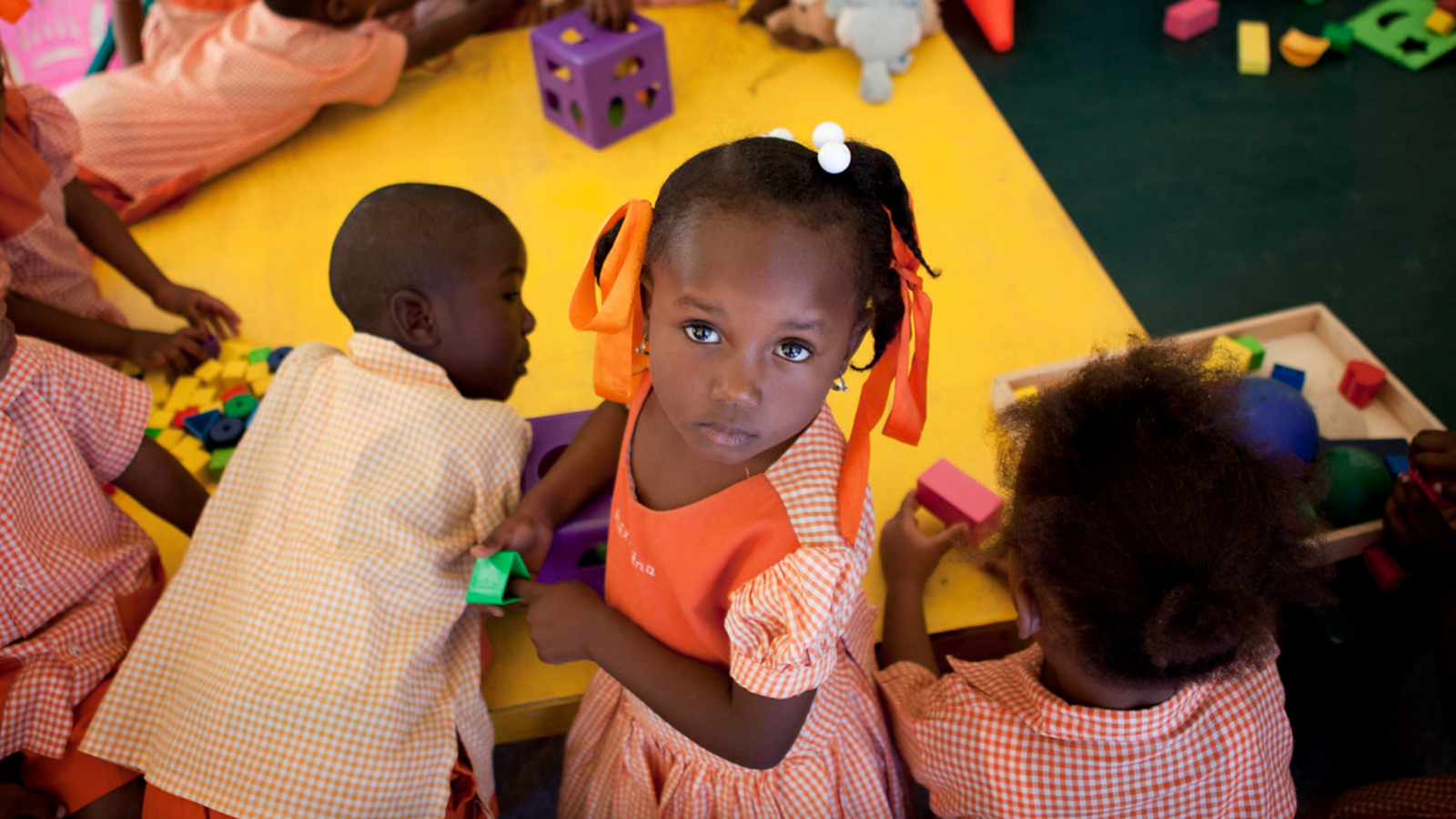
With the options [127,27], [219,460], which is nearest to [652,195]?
[219,460]

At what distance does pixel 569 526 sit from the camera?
1170 millimetres

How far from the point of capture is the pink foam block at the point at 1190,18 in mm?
2418

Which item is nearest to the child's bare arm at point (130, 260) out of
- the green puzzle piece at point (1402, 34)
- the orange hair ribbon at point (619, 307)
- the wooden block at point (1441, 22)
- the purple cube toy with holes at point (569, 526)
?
the purple cube toy with holes at point (569, 526)

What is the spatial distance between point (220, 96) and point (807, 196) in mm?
1566

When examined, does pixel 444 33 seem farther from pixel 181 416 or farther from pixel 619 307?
pixel 619 307

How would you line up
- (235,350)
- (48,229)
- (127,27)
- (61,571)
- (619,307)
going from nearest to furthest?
(619,307), (61,571), (48,229), (235,350), (127,27)

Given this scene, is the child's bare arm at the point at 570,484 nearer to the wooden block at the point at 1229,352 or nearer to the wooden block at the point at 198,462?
the wooden block at the point at 198,462

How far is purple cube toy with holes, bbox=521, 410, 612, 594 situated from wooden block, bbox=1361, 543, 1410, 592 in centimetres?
91

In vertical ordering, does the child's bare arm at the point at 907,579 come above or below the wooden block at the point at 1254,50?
above

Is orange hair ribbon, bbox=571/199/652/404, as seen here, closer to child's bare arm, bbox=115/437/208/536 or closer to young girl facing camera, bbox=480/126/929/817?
young girl facing camera, bbox=480/126/929/817

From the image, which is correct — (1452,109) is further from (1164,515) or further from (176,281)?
(176,281)

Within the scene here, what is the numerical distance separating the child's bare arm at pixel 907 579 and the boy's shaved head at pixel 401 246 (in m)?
0.61

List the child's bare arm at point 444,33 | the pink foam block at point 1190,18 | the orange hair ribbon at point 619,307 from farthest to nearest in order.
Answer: the pink foam block at point 1190,18
the child's bare arm at point 444,33
the orange hair ribbon at point 619,307

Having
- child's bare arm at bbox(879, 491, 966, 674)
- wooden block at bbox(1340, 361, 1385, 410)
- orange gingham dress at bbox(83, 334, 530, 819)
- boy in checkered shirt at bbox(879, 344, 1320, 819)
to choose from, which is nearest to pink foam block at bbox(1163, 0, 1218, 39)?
wooden block at bbox(1340, 361, 1385, 410)
